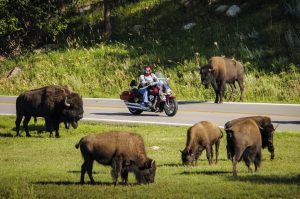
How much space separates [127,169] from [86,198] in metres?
1.44

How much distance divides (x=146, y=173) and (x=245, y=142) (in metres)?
2.40

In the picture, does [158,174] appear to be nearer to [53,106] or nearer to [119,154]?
[119,154]

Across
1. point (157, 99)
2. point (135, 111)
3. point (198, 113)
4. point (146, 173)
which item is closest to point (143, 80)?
point (157, 99)

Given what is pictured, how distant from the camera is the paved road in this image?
26812mm

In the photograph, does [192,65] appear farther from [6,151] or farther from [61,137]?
[6,151]

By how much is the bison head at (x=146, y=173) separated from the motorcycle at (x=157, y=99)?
1285 cm

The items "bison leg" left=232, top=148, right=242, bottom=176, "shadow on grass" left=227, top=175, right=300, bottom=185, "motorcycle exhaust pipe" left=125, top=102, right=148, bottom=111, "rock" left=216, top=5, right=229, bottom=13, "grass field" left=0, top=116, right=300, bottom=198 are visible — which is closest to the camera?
"grass field" left=0, top=116, right=300, bottom=198

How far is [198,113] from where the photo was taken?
2919 cm

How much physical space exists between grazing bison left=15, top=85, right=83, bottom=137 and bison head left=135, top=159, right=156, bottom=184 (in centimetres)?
876

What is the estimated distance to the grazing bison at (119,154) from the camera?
49.2 ft

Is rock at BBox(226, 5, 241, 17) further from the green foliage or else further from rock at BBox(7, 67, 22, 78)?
rock at BBox(7, 67, 22, 78)

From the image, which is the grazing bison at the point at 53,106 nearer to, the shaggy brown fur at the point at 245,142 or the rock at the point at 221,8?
the shaggy brown fur at the point at 245,142

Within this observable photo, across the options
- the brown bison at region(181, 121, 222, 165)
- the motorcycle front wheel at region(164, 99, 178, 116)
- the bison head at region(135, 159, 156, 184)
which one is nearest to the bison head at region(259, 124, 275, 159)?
the brown bison at region(181, 121, 222, 165)

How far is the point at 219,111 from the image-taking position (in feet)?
96.7
